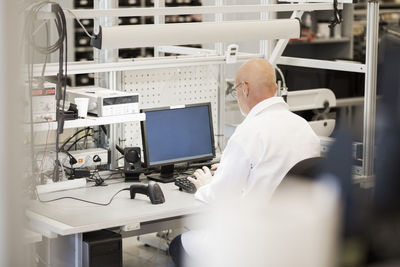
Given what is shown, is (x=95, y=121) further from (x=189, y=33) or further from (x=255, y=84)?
(x=255, y=84)

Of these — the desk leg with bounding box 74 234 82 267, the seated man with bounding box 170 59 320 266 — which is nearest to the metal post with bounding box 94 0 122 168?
the desk leg with bounding box 74 234 82 267

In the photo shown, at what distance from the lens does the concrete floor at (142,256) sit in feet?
13.4

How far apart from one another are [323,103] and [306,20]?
138 inches

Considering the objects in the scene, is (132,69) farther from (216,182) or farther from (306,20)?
(306,20)

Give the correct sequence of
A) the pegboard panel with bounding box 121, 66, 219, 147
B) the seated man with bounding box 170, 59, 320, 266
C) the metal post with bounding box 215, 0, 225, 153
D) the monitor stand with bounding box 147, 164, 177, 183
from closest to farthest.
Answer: the seated man with bounding box 170, 59, 320, 266, the monitor stand with bounding box 147, 164, 177, 183, the pegboard panel with bounding box 121, 66, 219, 147, the metal post with bounding box 215, 0, 225, 153

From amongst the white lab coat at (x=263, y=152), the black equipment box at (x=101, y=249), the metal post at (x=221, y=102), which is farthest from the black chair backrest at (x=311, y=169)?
the metal post at (x=221, y=102)

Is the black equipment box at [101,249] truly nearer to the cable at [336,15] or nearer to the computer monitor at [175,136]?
the computer monitor at [175,136]

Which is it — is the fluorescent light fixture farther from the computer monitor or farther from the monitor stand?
the monitor stand

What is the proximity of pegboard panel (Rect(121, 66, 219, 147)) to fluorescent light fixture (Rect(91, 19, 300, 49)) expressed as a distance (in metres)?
0.69

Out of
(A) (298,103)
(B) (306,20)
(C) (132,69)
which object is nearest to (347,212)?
(C) (132,69)

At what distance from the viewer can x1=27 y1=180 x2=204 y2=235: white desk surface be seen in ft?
8.55

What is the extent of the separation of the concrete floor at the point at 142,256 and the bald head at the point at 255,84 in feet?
4.94

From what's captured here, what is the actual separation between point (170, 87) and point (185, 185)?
71 centimetres

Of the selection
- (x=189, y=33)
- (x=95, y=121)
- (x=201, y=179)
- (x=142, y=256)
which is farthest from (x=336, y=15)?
(x=142, y=256)
